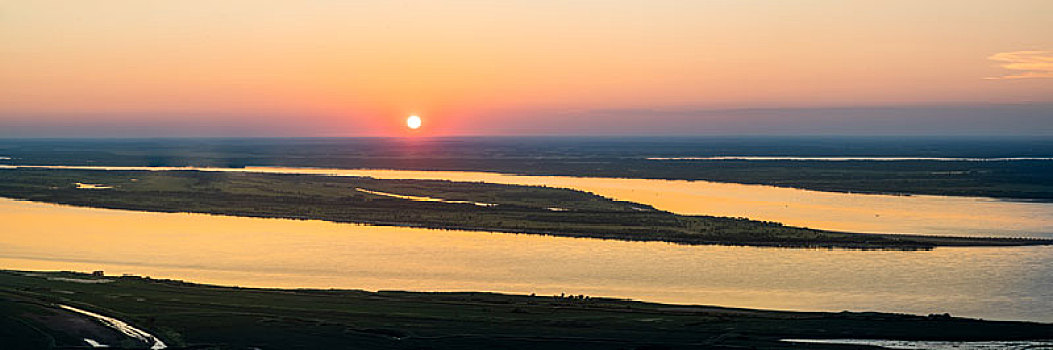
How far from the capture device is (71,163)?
197 metres

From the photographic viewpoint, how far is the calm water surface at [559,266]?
48.3 metres

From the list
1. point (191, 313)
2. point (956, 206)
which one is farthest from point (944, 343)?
point (956, 206)

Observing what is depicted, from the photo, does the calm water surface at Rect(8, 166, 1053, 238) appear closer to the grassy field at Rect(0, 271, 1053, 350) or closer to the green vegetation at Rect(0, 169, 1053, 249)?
the green vegetation at Rect(0, 169, 1053, 249)

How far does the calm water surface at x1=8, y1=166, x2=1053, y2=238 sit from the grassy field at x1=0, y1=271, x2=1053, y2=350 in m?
36.3

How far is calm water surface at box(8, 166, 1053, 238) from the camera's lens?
77.9 meters

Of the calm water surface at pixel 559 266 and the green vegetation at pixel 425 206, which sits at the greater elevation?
the green vegetation at pixel 425 206

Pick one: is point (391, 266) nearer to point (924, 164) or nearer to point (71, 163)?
point (924, 164)

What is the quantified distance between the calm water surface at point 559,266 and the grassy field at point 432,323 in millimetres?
4603

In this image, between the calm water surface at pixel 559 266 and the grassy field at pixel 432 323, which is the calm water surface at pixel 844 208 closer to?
the calm water surface at pixel 559 266

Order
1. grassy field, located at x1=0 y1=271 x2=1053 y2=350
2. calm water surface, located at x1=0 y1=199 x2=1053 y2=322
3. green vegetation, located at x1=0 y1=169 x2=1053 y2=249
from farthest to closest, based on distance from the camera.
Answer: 1. green vegetation, located at x1=0 y1=169 x2=1053 y2=249
2. calm water surface, located at x1=0 y1=199 x2=1053 y2=322
3. grassy field, located at x1=0 y1=271 x2=1053 y2=350

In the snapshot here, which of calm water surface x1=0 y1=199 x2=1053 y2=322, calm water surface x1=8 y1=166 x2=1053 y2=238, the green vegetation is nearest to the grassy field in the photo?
calm water surface x1=0 y1=199 x2=1053 y2=322

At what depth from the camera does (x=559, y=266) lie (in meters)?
58.4

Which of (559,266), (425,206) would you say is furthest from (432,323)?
(425,206)

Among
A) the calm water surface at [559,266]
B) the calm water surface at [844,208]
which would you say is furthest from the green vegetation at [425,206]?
the calm water surface at [844,208]
